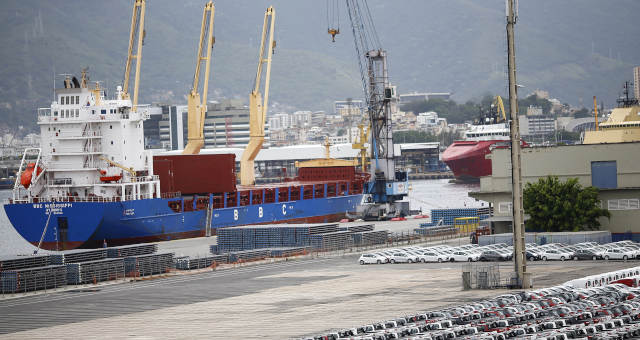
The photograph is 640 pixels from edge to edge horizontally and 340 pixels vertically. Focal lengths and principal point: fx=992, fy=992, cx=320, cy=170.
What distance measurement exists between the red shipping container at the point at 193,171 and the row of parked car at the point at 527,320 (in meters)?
49.0

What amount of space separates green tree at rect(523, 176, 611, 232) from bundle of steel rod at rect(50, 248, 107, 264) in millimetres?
23794

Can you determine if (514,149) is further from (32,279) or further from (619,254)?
(32,279)

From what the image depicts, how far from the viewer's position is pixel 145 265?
50938 millimetres

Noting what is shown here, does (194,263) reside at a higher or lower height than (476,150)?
lower

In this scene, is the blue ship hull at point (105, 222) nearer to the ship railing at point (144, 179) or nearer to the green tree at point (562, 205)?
the ship railing at point (144, 179)

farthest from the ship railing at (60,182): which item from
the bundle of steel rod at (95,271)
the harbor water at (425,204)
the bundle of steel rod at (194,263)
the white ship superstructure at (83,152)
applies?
the bundle of steel rod at (95,271)

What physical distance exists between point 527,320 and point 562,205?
2630 cm

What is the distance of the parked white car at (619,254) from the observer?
153 feet

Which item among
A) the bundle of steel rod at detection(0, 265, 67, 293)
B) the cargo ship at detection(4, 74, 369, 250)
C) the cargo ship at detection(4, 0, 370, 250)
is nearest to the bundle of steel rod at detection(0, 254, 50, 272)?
the bundle of steel rod at detection(0, 265, 67, 293)

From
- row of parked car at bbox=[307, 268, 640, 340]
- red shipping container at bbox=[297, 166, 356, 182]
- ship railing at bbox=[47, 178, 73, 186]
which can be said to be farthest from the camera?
red shipping container at bbox=[297, 166, 356, 182]

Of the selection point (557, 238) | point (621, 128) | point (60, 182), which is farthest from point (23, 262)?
point (621, 128)

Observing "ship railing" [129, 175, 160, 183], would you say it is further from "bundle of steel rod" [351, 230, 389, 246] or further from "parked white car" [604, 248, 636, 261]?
"parked white car" [604, 248, 636, 261]

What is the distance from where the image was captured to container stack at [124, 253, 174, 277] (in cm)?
5047

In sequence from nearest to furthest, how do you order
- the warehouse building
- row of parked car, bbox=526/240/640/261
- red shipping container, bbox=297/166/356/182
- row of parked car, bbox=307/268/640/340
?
1. row of parked car, bbox=307/268/640/340
2. row of parked car, bbox=526/240/640/261
3. the warehouse building
4. red shipping container, bbox=297/166/356/182
